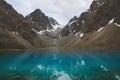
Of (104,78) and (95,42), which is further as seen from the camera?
(95,42)

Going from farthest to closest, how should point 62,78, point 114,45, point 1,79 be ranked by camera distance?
point 114,45 → point 62,78 → point 1,79

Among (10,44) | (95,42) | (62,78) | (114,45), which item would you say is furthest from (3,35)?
(62,78)

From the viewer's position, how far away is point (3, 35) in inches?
7638

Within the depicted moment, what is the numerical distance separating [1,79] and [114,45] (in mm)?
155471

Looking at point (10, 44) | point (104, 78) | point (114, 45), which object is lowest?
point (104, 78)

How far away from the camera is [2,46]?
176 meters

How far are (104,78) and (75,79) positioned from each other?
4013 mm

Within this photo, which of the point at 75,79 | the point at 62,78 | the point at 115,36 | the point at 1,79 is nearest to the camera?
the point at 1,79

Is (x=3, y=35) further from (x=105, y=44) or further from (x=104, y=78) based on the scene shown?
(x=104, y=78)

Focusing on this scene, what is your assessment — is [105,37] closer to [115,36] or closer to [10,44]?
[115,36]

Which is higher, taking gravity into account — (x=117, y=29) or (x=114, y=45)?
(x=117, y=29)

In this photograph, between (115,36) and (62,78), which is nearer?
(62,78)

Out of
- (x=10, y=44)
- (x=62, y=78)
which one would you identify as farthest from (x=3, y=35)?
(x=62, y=78)

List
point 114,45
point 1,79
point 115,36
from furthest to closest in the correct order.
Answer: point 115,36
point 114,45
point 1,79
